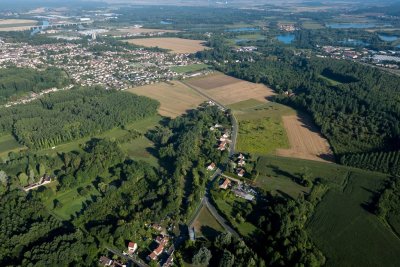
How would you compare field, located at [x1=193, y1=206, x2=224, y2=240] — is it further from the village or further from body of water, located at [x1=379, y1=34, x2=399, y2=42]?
body of water, located at [x1=379, y1=34, x2=399, y2=42]

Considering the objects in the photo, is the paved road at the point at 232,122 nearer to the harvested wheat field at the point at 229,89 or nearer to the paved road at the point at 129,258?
the harvested wheat field at the point at 229,89

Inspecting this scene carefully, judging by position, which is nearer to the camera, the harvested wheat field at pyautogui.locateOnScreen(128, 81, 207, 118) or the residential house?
the residential house

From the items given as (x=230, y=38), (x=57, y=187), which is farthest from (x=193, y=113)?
(x=230, y=38)

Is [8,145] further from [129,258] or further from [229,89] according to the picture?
[229,89]

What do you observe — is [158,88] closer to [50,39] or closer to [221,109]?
[221,109]

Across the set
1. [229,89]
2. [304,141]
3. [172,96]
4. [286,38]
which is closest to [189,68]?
[229,89]

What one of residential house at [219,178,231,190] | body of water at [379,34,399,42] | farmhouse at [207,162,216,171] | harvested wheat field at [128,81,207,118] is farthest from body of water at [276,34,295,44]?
residential house at [219,178,231,190]

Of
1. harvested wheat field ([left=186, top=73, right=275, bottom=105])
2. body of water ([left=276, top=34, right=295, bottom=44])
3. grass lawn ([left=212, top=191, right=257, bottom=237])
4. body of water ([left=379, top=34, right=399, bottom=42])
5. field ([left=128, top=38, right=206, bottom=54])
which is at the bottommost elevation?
body of water ([left=276, top=34, right=295, bottom=44])
